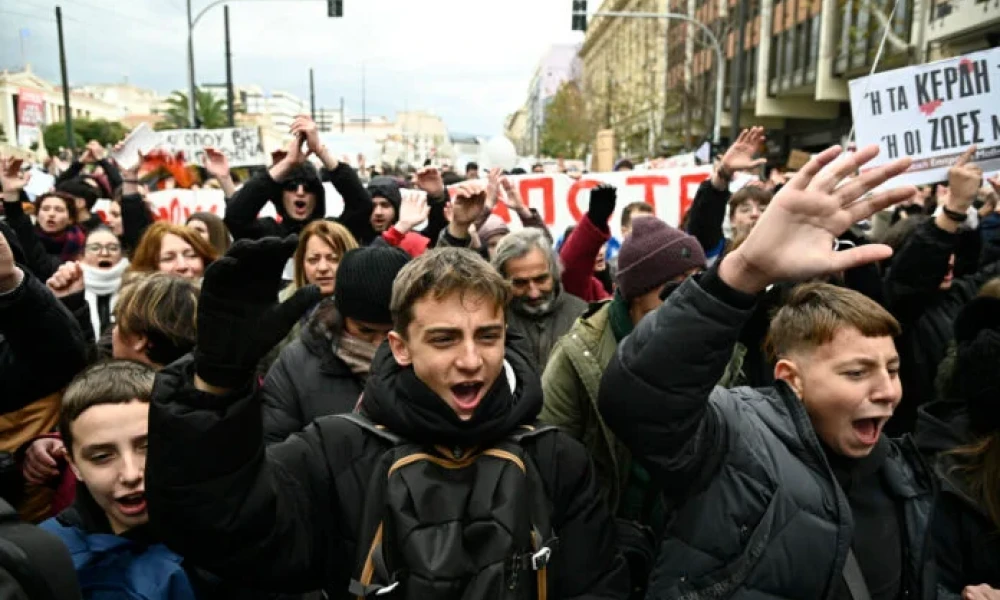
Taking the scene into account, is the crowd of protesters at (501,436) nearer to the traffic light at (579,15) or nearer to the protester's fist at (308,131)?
the protester's fist at (308,131)

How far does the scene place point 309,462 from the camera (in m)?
1.79

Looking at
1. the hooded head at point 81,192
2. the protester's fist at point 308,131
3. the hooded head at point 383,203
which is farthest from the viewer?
the hooded head at point 81,192

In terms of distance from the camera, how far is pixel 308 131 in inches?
189

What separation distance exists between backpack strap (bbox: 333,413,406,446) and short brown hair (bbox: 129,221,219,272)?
2547 millimetres

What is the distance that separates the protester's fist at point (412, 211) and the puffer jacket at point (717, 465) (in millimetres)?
2713

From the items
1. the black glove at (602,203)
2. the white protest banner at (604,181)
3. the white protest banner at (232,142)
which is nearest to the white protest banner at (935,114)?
the black glove at (602,203)

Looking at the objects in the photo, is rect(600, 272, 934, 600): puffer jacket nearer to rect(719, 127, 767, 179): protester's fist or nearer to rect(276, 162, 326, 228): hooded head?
rect(719, 127, 767, 179): protester's fist

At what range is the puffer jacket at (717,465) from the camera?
164 centimetres

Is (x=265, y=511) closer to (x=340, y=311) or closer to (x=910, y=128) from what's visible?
(x=340, y=311)

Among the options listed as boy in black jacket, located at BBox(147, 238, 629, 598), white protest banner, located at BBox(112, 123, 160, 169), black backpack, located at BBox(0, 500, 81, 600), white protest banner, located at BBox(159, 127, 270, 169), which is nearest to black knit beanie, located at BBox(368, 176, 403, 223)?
white protest banner, located at BBox(112, 123, 160, 169)

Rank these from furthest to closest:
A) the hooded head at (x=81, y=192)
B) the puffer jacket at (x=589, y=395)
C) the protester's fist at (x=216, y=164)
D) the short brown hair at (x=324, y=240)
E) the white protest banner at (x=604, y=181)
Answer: the white protest banner at (x=604, y=181) → the hooded head at (x=81, y=192) → the protester's fist at (x=216, y=164) → the short brown hair at (x=324, y=240) → the puffer jacket at (x=589, y=395)

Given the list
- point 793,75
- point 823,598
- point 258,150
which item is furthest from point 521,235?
point 793,75

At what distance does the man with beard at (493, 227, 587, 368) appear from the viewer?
11.8ft

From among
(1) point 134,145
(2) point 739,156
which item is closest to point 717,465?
(2) point 739,156
